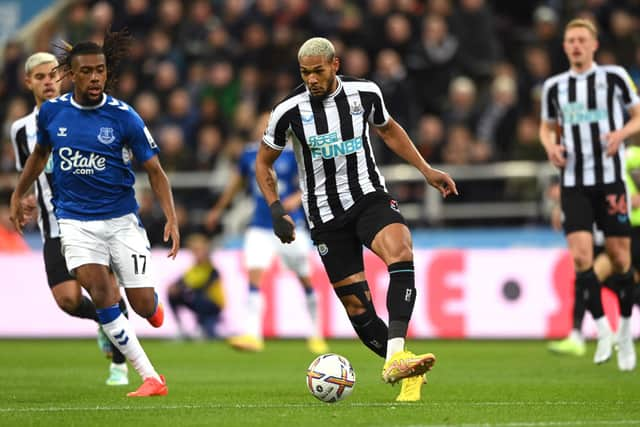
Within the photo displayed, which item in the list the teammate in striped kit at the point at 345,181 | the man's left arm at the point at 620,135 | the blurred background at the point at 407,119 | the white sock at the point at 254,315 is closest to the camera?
the teammate in striped kit at the point at 345,181

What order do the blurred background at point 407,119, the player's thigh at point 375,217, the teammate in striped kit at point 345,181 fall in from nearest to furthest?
the teammate in striped kit at point 345,181 < the player's thigh at point 375,217 < the blurred background at point 407,119

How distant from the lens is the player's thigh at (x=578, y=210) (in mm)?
11016

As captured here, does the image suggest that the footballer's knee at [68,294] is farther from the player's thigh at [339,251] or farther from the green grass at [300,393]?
the player's thigh at [339,251]

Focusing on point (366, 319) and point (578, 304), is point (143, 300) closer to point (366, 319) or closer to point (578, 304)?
point (366, 319)

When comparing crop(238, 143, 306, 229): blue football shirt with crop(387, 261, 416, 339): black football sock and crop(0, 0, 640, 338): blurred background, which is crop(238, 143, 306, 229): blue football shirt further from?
crop(387, 261, 416, 339): black football sock

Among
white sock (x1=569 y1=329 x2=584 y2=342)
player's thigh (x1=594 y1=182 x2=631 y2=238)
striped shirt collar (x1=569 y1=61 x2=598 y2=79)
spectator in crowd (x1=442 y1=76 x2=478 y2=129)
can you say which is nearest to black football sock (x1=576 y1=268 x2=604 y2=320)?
player's thigh (x1=594 y1=182 x2=631 y2=238)

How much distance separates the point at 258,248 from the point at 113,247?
6.31 m

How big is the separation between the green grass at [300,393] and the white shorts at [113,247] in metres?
0.85

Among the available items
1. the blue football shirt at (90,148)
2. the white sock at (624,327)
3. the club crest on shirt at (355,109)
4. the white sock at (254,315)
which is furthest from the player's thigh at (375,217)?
the white sock at (254,315)

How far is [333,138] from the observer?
28.0ft

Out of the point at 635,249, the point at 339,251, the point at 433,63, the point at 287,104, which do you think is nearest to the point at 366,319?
the point at 339,251

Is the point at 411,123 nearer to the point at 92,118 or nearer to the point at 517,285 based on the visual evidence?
the point at 517,285

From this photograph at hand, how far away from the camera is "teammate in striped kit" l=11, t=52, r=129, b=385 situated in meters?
10.2

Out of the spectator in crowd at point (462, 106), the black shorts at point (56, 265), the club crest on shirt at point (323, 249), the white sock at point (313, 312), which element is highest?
the spectator in crowd at point (462, 106)
